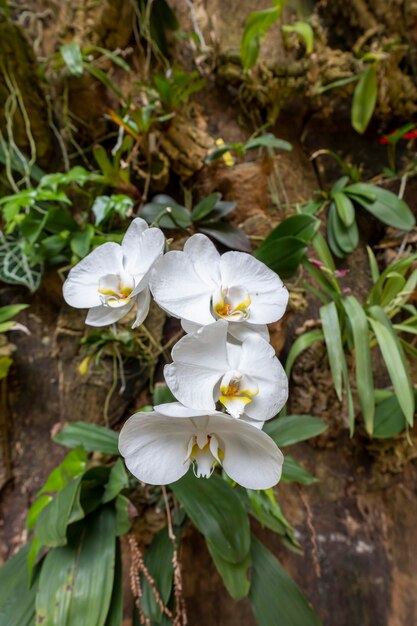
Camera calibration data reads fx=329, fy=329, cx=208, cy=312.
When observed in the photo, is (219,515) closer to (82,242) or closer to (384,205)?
(82,242)

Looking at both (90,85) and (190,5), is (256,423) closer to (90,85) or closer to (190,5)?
(90,85)

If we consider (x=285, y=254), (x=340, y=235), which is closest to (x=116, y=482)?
(x=285, y=254)

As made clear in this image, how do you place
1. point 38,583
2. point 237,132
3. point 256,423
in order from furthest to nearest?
point 237,132 → point 38,583 → point 256,423

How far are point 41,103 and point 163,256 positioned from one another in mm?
1190

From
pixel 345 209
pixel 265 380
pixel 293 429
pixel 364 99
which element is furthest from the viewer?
pixel 364 99

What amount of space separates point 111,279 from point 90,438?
50 centimetres

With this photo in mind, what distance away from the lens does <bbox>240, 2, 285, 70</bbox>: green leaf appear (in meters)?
1.14

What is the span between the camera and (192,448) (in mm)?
396

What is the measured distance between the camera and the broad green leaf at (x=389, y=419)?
98 centimetres

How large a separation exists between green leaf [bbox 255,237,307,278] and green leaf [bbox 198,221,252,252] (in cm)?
21

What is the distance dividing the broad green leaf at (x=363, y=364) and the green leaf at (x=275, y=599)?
1.25 ft

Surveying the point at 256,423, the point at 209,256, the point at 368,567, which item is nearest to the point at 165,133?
the point at 209,256

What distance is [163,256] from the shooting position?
40 cm

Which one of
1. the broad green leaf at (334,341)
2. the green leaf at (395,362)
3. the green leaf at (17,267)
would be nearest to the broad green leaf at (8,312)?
the green leaf at (17,267)
